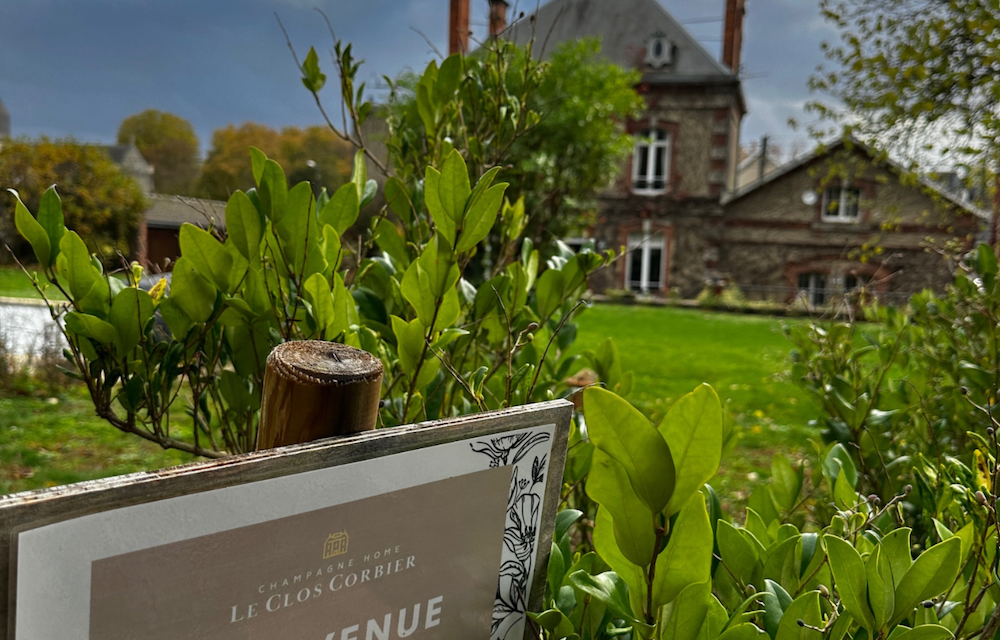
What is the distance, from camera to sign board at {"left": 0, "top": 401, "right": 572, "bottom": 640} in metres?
0.48

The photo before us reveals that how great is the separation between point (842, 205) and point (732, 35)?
18.7 feet

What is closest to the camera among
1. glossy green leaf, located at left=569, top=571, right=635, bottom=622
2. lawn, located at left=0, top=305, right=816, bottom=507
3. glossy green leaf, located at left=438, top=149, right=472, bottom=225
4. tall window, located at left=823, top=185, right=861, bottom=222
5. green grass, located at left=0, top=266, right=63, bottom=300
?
glossy green leaf, located at left=569, top=571, right=635, bottom=622

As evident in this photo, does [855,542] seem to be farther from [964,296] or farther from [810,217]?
[810,217]

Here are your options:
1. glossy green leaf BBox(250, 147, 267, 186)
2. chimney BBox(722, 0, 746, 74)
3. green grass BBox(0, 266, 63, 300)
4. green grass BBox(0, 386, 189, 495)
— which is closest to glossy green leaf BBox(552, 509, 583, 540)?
glossy green leaf BBox(250, 147, 267, 186)

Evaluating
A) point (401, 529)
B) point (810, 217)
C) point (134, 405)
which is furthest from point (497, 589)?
point (810, 217)

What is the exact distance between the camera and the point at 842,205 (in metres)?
19.7

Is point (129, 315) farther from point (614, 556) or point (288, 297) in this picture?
point (614, 556)

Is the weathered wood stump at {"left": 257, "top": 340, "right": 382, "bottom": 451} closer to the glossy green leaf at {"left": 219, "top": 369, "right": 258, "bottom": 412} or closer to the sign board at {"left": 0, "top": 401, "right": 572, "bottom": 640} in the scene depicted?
the sign board at {"left": 0, "top": 401, "right": 572, "bottom": 640}

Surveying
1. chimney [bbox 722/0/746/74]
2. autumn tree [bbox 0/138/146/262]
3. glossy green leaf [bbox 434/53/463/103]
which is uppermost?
chimney [bbox 722/0/746/74]

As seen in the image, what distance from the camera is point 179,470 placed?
0.51 m

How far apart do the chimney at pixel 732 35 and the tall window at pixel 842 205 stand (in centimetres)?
436

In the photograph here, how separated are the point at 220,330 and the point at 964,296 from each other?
6.59 ft

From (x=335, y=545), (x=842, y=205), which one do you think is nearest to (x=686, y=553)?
(x=335, y=545)

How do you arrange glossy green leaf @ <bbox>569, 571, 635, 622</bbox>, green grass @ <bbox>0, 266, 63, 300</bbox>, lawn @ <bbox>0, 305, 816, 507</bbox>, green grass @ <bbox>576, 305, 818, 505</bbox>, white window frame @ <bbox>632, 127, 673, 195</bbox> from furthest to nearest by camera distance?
white window frame @ <bbox>632, 127, 673, 195</bbox> → green grass @ <bbox>0, 266, 63, 300</bbox> → green grass @ <bbox>576, 305, 818, 505</bbox> → lawn @ <bbox>0, 305, 816, 507</bbox> → glossy green leaf @ <bbox>569, 571, 635, 622</bbox>
